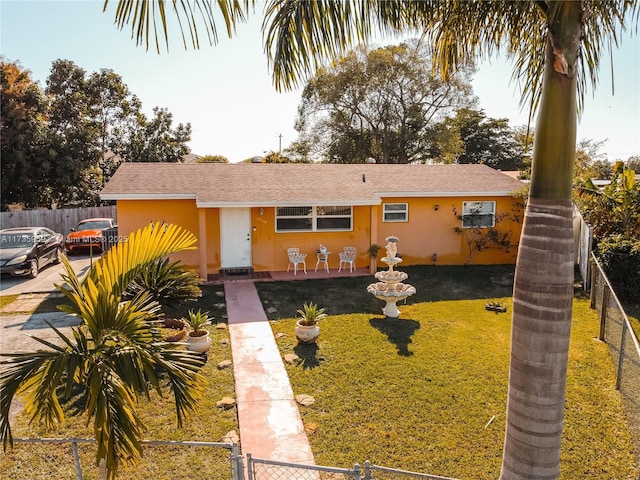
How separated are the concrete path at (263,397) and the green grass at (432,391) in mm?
237

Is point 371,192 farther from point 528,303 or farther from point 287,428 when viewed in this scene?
point 528,303

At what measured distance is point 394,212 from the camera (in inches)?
666

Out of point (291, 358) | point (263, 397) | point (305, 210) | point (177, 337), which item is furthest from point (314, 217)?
point (263, 397)

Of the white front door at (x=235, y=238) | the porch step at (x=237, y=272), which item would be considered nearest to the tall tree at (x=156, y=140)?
the white front door at (x=235, y=238)

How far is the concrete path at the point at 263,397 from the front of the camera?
606cm

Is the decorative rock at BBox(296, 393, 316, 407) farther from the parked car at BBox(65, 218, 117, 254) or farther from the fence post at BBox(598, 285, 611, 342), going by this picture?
the parked car at BBox(65, 218, 117, 254)

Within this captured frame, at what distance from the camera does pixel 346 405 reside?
7.11m

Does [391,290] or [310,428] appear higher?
[391,290]

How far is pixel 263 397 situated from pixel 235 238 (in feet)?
29.0

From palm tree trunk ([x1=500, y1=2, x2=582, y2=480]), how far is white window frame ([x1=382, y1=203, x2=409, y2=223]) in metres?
13.2

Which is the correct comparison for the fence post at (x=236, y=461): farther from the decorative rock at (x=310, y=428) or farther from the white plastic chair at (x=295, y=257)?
the white plastic chair at (x=295, y=257)

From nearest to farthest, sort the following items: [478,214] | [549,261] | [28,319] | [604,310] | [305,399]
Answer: [549,261]
[305,399]
[604,310]
[28,319]
[478,214]

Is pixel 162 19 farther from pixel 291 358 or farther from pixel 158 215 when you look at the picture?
pixel 158 215

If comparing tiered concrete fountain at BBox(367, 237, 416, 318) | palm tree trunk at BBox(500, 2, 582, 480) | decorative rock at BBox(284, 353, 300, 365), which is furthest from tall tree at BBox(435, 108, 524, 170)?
palm tree trunk at BBox(500, 2, 582, 480)
